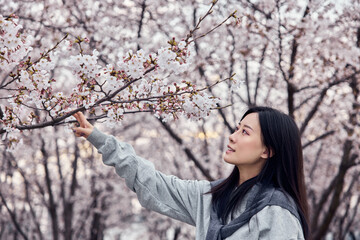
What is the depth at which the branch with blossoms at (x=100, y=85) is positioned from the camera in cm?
230

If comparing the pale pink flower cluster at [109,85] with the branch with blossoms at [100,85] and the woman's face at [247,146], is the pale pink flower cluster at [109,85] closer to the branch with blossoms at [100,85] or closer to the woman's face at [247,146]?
the branch with blossoms at [100,85]

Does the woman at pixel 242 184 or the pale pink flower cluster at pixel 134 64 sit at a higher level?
the pale pink flower cluster at pixel 134 64

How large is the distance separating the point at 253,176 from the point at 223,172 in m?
5.58

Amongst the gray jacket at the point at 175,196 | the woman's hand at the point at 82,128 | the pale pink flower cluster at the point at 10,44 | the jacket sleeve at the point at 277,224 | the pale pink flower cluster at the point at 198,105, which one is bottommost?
the jacket sleeve at the point at 277,224

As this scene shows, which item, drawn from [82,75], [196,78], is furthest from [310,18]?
[82,75]

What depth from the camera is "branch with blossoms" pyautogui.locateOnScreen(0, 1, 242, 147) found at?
2.30m

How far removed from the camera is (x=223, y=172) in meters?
7.86

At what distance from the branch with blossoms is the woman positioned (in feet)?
0.62

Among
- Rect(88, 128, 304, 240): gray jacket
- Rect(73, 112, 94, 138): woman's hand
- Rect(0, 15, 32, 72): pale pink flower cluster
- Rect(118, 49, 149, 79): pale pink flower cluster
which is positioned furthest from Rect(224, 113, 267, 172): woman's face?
Rect(0, 15, 32, 72): pale pink flower cluster

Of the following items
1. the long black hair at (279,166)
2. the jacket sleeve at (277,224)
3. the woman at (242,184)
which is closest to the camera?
the jacket sleeve at (277,224)

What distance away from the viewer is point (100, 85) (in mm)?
2398

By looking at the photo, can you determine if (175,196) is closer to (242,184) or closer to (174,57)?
(242,184)

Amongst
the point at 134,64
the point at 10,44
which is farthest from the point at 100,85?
the point at 10,44

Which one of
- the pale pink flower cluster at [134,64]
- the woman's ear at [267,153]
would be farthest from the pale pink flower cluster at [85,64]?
the woman's ear at [267,153]
